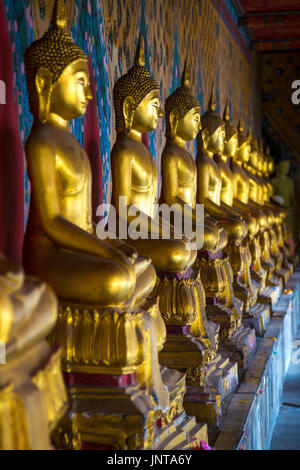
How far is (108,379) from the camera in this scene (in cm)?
195

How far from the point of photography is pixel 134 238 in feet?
8.78

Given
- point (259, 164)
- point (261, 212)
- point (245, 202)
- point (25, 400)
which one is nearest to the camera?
point (25, 400)

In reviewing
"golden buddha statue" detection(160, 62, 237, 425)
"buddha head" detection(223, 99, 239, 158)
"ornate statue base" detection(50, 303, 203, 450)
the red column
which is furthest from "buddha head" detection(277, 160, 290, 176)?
"ornate statue base" detection(50, 303, 203, 450)

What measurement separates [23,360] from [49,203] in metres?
0.79

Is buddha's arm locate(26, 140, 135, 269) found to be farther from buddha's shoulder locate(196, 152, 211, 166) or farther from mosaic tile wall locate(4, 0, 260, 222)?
buddha's shoulder locate(196, 152, 211, 166)

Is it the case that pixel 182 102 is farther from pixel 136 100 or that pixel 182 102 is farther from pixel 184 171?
pixel 136 100

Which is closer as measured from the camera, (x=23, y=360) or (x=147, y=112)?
(x=23, y=360)

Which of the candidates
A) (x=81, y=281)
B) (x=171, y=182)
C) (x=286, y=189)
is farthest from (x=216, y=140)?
(x=286, y=189)

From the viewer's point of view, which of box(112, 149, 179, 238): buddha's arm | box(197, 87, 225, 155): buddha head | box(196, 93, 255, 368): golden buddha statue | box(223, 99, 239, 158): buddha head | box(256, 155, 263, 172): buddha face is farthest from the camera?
box(256, 155, 263, 172): buddha face

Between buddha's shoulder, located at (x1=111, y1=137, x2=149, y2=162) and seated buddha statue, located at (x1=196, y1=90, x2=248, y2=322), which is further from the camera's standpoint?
seated buddha statue, located at (x1=196, y1=90, x2=248, y2=322)

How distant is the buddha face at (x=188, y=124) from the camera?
336 centimetres

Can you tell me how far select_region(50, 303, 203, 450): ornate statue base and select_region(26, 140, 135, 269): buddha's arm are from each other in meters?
0.19

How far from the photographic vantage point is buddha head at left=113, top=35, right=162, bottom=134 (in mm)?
2736

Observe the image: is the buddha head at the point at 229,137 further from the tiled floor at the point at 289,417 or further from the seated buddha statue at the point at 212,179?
the tiled floor at the point at 289,417
